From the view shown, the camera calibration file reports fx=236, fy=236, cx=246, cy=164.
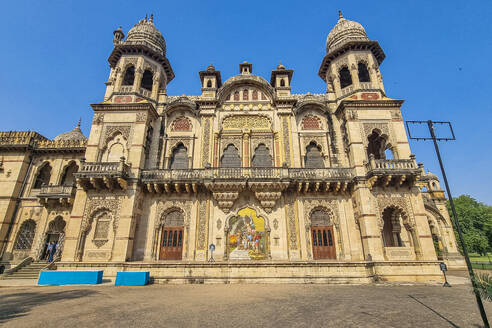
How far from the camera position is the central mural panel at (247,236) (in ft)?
51.7

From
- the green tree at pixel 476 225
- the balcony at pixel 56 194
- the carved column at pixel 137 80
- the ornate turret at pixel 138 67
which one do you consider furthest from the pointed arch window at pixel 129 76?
the green tree at pixel 476 225

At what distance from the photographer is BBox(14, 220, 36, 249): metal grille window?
18.7 metres

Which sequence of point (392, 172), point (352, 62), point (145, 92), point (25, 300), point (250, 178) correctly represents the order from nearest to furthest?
point (25, 300) < point (392, 172) < point (250, 178) < point (352, 62) < point (145, 92)

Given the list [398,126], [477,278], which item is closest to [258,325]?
[477,278]

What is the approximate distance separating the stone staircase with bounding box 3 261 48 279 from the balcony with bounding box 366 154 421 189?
76.6ft

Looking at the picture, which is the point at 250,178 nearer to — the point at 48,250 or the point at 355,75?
the point at 355,75

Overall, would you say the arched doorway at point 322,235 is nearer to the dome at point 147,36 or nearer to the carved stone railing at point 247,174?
the carved stone railing at point 247,174

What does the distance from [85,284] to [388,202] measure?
18.5m

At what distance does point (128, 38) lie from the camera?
21.3m

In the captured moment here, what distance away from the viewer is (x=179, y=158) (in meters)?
19.0

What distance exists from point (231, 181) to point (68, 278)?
10239mm

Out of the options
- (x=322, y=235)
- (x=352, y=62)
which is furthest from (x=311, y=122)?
(x=322, y=235)

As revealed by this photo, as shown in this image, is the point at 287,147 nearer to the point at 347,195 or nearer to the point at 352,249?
the point at 347,195

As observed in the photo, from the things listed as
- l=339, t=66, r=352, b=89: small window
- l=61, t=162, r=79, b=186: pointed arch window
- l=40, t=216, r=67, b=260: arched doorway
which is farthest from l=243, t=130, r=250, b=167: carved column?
l=40, t=216, r=67, b=260: arched doorway
